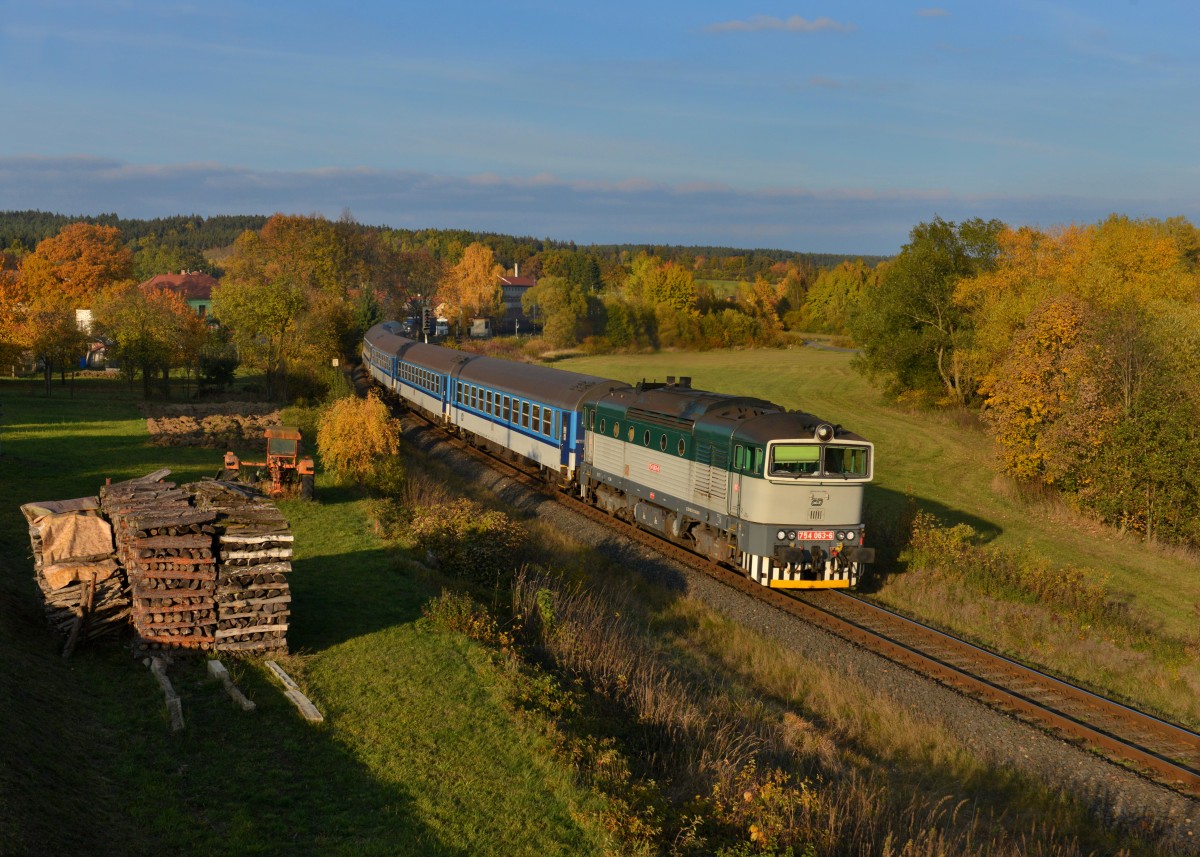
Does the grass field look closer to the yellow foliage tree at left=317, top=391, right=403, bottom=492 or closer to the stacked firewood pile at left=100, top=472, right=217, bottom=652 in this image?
the stacked firewood pile at left=100, top=472, right=217, bottom=652

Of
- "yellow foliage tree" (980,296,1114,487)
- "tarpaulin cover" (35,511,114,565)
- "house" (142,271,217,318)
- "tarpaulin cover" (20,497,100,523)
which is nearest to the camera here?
"tarpaulin cover" (35,511,114,565)

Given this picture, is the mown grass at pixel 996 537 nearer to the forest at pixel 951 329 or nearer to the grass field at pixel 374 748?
the forest at pixel 951 329

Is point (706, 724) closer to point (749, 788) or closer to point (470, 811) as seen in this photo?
point (749, 788)

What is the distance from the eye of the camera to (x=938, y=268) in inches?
2267

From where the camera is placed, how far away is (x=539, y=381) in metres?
32.8

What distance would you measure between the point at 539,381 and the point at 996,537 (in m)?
15.7

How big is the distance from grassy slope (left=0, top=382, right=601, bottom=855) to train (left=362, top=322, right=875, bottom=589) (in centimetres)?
723

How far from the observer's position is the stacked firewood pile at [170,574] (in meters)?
13.4

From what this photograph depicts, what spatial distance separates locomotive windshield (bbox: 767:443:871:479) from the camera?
1920 centimetres

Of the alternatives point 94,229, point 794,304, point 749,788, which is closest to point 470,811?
point 749,788

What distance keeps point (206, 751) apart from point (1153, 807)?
1186 centimetres

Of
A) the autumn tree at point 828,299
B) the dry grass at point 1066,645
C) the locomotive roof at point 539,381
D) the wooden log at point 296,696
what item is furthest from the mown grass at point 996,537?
the autumn tree at point 828,299

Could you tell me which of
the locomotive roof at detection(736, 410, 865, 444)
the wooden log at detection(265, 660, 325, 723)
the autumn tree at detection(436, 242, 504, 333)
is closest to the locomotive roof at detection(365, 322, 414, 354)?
the locomotive roof at detection(736, 410, 865, 444)

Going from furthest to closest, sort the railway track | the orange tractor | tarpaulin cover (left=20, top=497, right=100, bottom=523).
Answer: the orange tractor < tarpaulin cover (left=20, top=497, right=100, bottom=523) < the railway track
